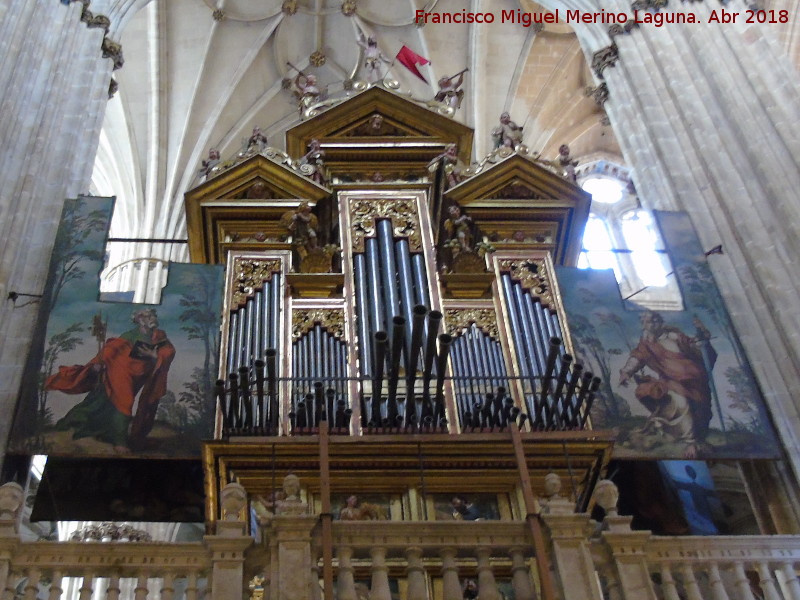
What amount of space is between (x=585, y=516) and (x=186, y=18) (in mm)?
16884

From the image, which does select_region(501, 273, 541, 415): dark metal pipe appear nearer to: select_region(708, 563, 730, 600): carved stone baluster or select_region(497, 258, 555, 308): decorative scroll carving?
select_region(497, 258, 555, 308): decorative scroll carving

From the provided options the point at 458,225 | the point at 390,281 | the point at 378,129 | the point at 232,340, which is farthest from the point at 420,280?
the point at 378,129

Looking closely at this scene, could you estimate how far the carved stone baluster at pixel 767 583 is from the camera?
21.0ft

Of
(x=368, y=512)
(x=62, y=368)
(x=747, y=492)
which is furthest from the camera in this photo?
(x=747, y=492)

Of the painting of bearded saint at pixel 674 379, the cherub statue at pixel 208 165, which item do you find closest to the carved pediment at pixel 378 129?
the cherub statue at pixel 208 165

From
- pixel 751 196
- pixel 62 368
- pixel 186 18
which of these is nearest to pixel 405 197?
pixel 751 196

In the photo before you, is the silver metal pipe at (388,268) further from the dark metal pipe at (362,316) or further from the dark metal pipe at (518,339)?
the dark metal pipe at (518,339)

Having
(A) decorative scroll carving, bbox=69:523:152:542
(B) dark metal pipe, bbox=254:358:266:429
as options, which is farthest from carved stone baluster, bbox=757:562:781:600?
(A) decorative scroll carving, bbox=69:523:152:542

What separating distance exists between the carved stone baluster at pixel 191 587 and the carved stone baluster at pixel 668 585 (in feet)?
9.08

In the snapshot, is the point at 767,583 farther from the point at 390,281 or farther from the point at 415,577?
the point at 390,281

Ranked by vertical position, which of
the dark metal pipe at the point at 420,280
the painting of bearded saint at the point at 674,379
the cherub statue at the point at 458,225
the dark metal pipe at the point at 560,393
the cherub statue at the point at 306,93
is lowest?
the dark metal pipe at the point at 560,393

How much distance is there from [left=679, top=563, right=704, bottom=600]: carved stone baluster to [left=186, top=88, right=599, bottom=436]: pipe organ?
1.97m

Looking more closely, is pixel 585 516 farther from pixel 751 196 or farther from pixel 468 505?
pixel 751 196

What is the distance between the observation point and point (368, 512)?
8.41 metres
